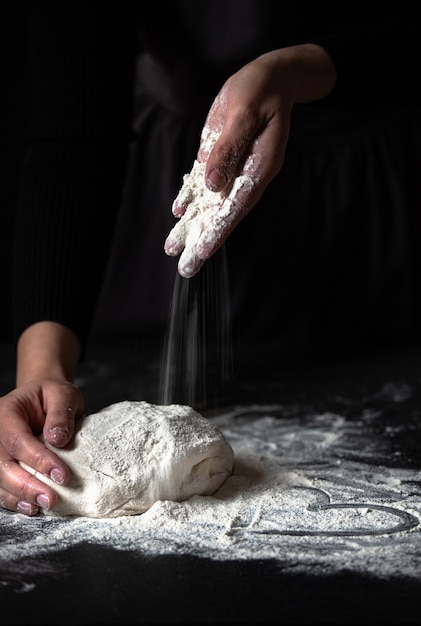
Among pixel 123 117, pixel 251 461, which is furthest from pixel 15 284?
pixel 251 461

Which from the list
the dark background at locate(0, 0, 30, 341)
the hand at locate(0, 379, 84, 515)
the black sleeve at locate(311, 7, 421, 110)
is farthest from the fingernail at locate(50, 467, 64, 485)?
the dark background at locate(0, 0, 30, 341)

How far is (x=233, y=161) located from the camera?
3.34 feet

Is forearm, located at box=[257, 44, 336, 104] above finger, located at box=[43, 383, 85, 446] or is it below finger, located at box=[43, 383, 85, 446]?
above

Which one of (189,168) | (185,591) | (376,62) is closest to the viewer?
(185,591)

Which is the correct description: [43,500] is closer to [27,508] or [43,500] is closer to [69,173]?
[27,508]

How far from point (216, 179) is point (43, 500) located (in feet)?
1.35

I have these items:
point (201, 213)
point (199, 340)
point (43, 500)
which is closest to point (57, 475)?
point (43, 500)

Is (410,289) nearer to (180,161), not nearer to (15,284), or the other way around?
(180,161)

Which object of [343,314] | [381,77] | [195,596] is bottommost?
[195,596]

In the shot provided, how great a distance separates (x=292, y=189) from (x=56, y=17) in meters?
0.66

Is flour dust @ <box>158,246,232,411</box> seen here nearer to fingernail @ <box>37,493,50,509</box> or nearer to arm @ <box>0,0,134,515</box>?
arm @ <box>0,0,134,515</box>

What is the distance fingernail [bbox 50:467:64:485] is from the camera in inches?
37.3

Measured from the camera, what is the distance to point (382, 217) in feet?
6.17

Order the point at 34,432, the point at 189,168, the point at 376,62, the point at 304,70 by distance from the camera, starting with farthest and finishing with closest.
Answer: the point at 189,168 < the point at 376,62 < the point at 304,70 < the point at 34,432
